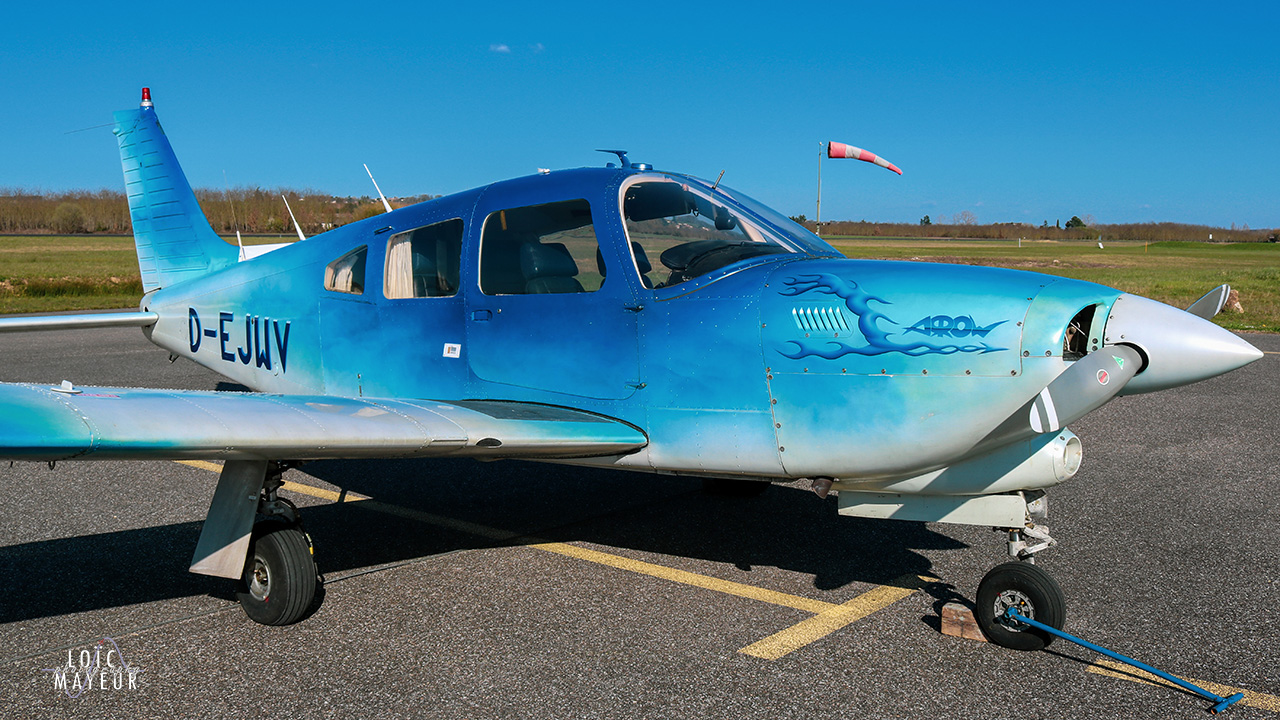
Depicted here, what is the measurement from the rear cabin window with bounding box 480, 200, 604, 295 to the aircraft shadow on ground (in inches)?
62.3

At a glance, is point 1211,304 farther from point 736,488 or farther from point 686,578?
point 736,488

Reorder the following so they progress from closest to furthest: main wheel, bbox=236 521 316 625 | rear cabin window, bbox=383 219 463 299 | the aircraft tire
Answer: main wheel, bbox=236 521 316 625 → rear cabin window, bbox=383 219 463 299 → the aircraft tire

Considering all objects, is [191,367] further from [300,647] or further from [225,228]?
[225,228]

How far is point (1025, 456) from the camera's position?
12.4 feet

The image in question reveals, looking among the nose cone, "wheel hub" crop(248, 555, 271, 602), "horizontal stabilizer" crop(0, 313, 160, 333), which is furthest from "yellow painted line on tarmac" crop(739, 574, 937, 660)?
"horizontal stabilizer" crop(0, 313, 160, 333)

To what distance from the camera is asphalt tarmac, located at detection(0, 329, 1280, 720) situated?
3469mm

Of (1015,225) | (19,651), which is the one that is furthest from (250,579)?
(1015,225)

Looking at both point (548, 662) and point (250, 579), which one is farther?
point (250, 579)

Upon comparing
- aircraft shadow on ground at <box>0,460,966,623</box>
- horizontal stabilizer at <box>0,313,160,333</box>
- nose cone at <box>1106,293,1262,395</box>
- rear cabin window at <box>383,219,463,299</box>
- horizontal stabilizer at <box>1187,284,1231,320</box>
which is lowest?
aircraft shadow on ground at <box>0,460,966,623</box>

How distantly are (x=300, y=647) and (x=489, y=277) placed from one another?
210 cm

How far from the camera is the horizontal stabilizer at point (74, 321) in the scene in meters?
6.39

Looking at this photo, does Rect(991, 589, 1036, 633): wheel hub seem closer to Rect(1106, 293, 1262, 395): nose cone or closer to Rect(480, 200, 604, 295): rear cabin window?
Rect(1106, 293, 1262, 395): nose cone

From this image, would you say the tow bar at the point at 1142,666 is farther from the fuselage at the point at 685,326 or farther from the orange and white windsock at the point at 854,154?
the orange and white windsock at the point at 854,154

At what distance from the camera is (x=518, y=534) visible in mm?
5574
